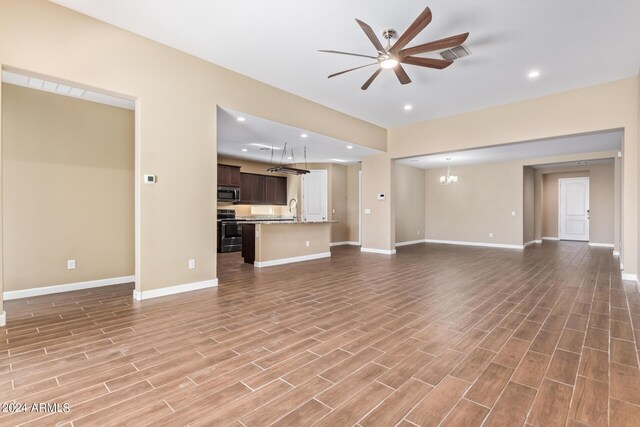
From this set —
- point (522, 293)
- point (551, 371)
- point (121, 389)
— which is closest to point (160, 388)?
point (121, 389)

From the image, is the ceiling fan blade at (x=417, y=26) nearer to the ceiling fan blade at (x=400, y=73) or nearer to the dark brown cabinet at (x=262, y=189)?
the ceiling fan blade at (x=400, y=73)

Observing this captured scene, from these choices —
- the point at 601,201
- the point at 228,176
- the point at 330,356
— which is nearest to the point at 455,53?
the point at 330,356

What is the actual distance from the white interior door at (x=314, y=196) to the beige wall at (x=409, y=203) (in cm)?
242

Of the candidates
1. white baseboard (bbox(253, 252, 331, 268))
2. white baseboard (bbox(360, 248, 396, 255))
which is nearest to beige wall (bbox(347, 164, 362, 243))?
white baseboard (bbox(360, 248, 396, 255))

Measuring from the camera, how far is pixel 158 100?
3.84m

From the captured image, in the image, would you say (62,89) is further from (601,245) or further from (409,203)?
(601,245)

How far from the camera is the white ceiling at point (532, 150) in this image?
6.62m

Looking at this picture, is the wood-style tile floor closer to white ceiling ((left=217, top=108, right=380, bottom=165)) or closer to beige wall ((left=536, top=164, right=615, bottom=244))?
white ceiling ((left=217, top=108, right=380, bottom=165))

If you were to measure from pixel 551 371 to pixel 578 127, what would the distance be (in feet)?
15.8

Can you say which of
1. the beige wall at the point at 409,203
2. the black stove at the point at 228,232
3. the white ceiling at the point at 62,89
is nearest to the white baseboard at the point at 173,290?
the white ceiling at the point at 62,89

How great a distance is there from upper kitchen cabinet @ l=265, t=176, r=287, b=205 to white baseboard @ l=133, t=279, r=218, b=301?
5.72m

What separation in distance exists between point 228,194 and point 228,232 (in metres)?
1.10

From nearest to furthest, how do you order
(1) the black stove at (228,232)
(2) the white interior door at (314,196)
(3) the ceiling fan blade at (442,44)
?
(3) the ceiling fan blade at (442,44) < (1) the black stove at (228,232) < (2) the white interior door at (314,196)

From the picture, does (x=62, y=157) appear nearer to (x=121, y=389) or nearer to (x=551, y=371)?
(x=121, y=389)
